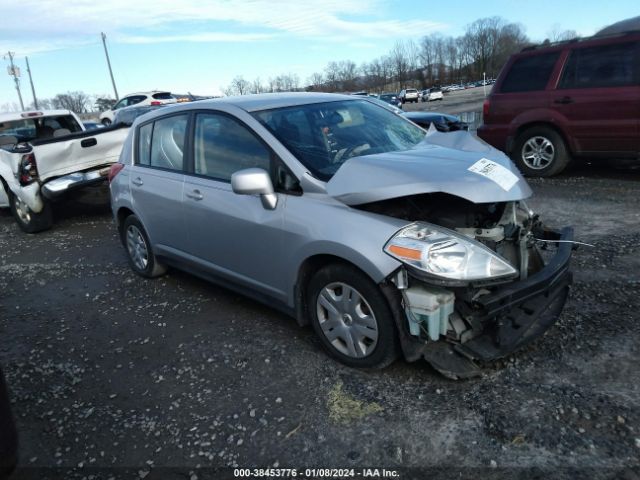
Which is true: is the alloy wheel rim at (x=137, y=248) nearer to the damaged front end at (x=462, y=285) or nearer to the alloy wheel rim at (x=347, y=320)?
the alloy wheel rim at (x=347, y=320)

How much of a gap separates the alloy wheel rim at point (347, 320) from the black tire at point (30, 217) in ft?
19.8

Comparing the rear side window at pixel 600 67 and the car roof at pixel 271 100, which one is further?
the rear side window at pixel 600 67

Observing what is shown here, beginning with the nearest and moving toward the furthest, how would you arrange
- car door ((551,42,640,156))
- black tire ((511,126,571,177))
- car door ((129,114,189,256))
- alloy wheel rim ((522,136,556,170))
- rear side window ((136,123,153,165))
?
car door ((129,114,189,256))
rear side window ((136,123,153,165))
car door ((551,42,640,156))
black tire ((511,126,571,177))
alloy wheel rim ((522,136,556,170))

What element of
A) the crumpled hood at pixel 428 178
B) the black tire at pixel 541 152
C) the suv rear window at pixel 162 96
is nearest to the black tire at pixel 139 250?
the crumpled hood at pixel 428 178

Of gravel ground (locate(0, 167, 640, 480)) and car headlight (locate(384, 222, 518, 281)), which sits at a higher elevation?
car headlight (locate(384, 222, 518, 281))

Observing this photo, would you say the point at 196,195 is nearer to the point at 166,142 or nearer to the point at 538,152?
A: the point at 166,142

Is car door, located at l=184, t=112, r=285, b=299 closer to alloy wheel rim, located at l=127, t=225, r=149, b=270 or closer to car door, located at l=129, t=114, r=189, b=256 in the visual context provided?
car door, located at l=129, t=114, r=189, b=256

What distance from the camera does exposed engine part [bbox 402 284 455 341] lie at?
104 inches

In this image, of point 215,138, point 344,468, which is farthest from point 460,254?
point 215,138

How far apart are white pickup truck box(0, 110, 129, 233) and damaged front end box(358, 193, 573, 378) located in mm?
6018

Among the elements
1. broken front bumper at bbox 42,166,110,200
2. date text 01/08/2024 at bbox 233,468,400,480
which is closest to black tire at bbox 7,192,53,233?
broken front bumper at bbox 42,166,110,200

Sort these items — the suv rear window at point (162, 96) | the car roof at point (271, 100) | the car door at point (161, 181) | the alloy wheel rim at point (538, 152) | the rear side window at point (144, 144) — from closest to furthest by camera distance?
the car roof at point (271, 100)
the car door at point (161, 181)
the rear side window at point (144, 144)
the alloy wheel rim at point (538, 152)
the suv rear window at point (162, 96)

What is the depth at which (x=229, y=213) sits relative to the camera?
3.64m

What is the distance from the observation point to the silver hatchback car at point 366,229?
8.95 feet
